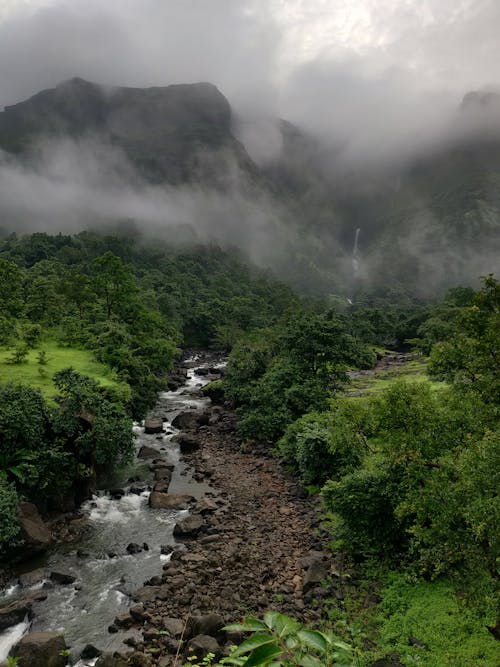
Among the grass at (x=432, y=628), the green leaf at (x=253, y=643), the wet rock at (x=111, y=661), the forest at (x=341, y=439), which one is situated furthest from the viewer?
the wet rock at (x=111, y=661)

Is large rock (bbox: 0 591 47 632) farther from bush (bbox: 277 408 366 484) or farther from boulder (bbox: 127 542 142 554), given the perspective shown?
bush (bbox: 277 408 366 484)

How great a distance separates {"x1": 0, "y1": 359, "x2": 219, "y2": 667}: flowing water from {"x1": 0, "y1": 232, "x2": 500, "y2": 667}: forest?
2.20 meters

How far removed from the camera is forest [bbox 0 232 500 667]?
9.98 metres

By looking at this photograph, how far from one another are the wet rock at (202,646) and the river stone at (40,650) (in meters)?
3.99

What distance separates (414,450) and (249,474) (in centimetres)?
1800

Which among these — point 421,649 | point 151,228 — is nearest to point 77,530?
point 421,649

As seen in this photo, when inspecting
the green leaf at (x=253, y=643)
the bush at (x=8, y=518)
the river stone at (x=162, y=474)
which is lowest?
the river stone at (x=162, y=474)

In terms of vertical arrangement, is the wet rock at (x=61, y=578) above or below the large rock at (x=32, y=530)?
below

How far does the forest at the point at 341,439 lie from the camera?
9977mm

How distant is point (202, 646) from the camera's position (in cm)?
1255

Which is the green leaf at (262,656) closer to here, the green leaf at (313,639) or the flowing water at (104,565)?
the green leaf at (313,639)

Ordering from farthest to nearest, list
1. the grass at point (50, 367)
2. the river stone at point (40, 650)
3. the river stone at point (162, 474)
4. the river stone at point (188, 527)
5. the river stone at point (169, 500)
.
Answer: the river stone at point (162, 474) → the grass at point (50, 367) → the river stone at point (169, 500) → the river stone at point (188, 527) → the river stone at point (40, 650)

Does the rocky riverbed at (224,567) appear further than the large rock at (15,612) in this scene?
A: No

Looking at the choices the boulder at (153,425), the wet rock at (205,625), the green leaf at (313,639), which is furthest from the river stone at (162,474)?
the green leaf at (313,639)
